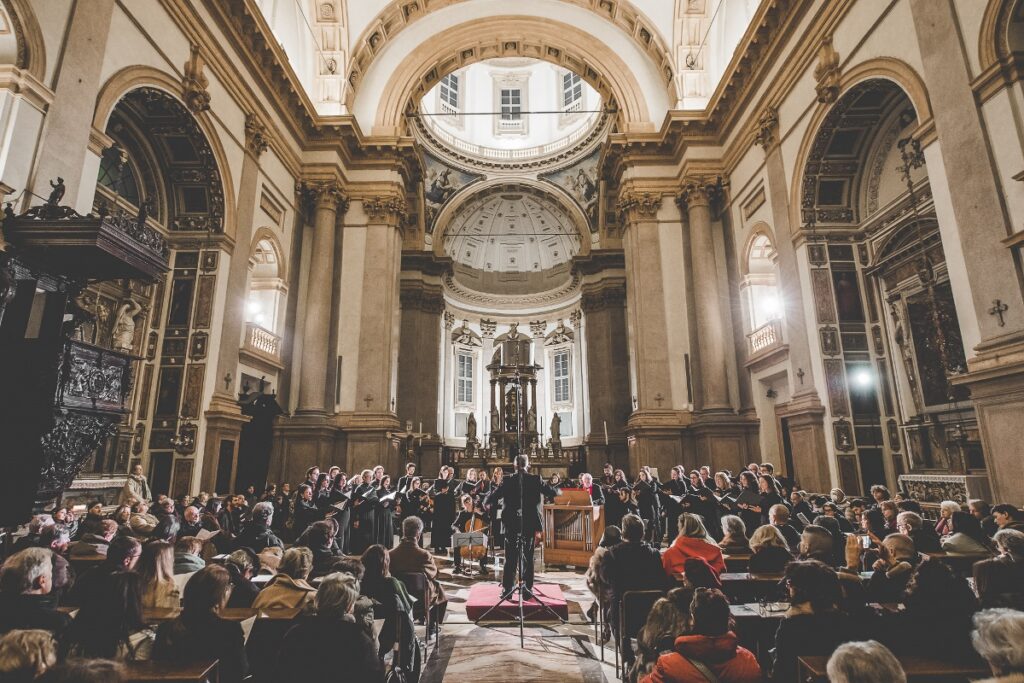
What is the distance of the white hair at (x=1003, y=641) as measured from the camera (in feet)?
6.27

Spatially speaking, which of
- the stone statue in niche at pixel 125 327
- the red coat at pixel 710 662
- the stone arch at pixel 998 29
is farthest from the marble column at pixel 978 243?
the stone statue in niche at pixel 125 327

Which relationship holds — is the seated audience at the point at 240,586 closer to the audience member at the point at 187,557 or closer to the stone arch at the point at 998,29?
the audience member at the point at 187,557

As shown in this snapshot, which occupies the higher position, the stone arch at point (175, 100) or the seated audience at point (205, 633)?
the stone arch at point (175, 100)

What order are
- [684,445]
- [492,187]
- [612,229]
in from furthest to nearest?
[492,187]
[612,229]
[684,445]

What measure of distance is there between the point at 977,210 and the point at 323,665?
8140 mm

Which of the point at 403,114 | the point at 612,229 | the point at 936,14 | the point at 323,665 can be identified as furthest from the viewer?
the point at 612,229

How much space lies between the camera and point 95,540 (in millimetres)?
4875

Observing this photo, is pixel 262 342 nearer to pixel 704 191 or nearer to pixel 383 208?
pixel 383 208

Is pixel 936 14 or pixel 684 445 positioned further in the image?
pixel 684 445

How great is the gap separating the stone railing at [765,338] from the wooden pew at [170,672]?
11.4 meters

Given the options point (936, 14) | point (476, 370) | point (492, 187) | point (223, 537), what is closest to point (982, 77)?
A: point (936, 14)

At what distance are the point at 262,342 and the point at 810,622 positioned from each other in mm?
12043

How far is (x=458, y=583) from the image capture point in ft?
25.8

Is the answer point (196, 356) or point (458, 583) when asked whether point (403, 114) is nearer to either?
point (196, 356)
